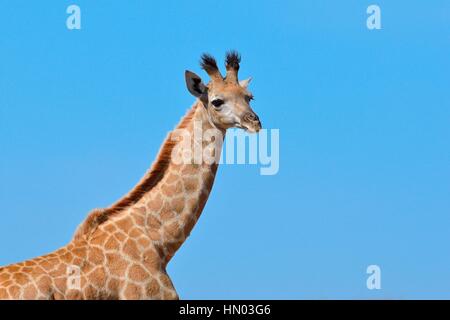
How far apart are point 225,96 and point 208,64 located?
1038mm

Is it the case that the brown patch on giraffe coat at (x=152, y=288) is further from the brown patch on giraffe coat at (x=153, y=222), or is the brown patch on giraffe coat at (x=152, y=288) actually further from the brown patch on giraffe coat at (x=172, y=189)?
the brown patch on giraffe coat at (x=172, y=189)

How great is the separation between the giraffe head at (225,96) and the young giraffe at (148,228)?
0.02 m

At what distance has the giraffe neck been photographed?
81.5ft

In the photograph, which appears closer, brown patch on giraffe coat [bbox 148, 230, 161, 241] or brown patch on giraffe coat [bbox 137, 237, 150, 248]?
brown patch on giraffe coat [bbox 137, 237, 150, 248]

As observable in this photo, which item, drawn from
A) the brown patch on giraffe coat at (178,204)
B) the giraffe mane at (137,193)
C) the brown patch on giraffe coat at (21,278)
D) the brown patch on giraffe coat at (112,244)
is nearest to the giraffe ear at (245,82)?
the giraffe mane at (137,193)

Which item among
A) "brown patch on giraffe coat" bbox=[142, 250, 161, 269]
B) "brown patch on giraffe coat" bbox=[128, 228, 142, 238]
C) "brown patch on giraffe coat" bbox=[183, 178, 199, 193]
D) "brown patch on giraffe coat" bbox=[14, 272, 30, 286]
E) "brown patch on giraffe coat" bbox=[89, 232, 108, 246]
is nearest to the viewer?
"brown patch on giraffe coat" bbox=[14, 272, 30, 286]

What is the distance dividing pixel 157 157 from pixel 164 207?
1.14 metres

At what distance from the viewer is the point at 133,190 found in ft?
83.0

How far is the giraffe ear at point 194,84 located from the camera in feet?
85.0

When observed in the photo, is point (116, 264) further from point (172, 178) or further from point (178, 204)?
point (172, 178)

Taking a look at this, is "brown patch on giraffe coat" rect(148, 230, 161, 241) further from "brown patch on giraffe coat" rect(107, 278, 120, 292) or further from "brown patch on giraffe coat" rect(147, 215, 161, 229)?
"brown patch on giraffe coat" rect(107, 278, 120, 292)

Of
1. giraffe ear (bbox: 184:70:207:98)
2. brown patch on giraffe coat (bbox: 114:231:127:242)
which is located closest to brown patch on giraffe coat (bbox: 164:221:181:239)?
brown patch on giraffe coat (bbox: 114:231:127:242)
